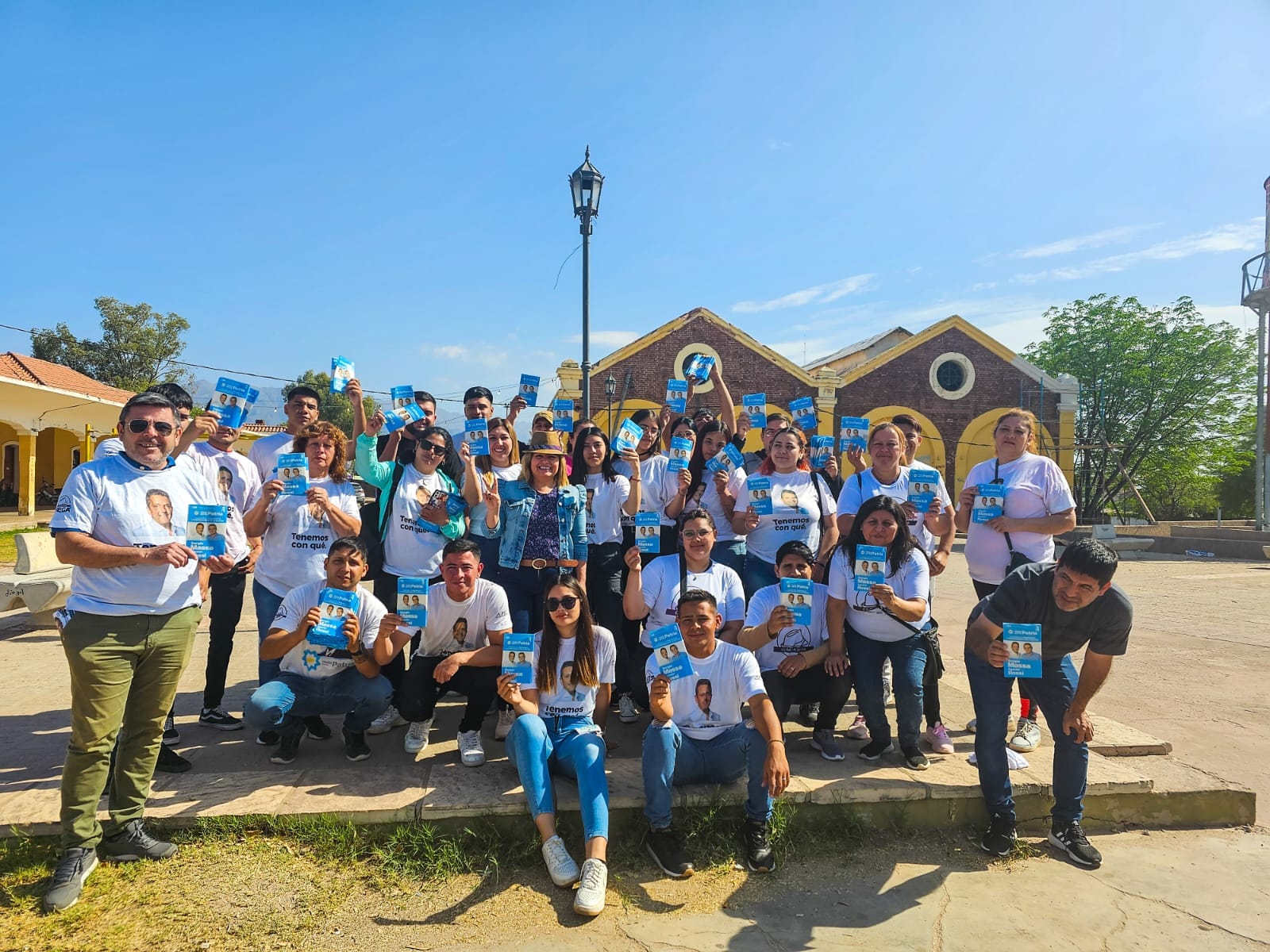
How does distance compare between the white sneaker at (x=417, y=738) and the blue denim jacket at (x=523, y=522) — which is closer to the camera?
the white sneaker at (x=417, y=738)

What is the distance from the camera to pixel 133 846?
324 cm

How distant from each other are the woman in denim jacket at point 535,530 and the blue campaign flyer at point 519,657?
0.99 m

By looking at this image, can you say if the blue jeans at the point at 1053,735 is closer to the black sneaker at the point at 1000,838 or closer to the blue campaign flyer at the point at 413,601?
the black sneaker at the point at 1000,838

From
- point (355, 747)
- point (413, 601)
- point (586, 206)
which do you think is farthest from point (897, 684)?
point (586, 206)

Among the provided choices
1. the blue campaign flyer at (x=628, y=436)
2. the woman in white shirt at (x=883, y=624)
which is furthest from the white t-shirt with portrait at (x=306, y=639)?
the woman in white shirt at (x=883, y=624)

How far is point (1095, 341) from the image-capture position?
3061cm

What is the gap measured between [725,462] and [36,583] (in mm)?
7906

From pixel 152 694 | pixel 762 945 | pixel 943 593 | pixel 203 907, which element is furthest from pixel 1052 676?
pixel 943 593

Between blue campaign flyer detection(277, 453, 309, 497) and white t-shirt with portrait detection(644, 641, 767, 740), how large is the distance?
2313 millimetres

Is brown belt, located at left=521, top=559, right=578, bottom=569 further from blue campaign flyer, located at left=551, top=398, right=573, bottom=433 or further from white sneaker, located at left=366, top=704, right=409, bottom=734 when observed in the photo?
blue campaign flyer, located at left=551, top=398, right=573, bottom=433

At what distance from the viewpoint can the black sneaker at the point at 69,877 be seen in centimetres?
295

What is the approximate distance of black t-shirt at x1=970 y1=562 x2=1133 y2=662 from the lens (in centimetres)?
342

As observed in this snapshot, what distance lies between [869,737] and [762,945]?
186 cm

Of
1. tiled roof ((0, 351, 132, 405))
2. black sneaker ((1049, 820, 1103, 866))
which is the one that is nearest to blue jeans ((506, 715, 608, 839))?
black sneaker ((1049, 820, 1103, 866))
